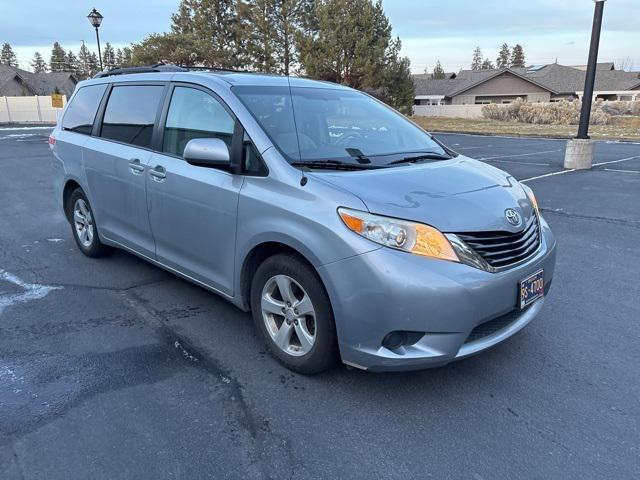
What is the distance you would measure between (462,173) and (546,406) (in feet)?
4.98

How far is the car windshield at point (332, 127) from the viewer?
133 inches

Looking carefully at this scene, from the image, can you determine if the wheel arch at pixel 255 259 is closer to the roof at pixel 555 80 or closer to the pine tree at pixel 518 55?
the roof at pixel 555 80

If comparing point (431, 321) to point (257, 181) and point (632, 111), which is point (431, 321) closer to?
point (257, 181)

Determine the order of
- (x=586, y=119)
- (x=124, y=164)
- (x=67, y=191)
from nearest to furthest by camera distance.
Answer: (x=124, y=164), (x=67, y=191), (x=586, y=119)

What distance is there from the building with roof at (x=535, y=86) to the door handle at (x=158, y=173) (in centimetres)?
5720

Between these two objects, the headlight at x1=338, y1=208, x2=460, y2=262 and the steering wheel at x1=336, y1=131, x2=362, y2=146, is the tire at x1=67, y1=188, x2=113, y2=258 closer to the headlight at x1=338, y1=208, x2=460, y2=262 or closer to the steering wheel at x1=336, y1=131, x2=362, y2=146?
the steering wheel at x1=336, y1=131, x2=362, y2=146

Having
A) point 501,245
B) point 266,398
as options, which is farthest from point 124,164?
point 501,245

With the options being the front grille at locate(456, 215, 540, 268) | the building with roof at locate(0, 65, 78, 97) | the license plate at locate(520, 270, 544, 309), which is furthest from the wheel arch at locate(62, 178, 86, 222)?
→ the building with roof at locate(0, 65, 78, 97)

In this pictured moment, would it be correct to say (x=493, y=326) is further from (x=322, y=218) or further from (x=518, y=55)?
(x=518, y=55)

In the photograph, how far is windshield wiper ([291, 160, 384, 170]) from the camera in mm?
3169

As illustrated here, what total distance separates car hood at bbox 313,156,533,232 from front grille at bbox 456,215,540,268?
0.04 meters

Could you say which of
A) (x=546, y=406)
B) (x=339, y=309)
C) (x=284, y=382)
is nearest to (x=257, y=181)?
(x=339, y=309)

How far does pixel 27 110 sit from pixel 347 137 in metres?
40.4

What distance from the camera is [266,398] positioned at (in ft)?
9.61
